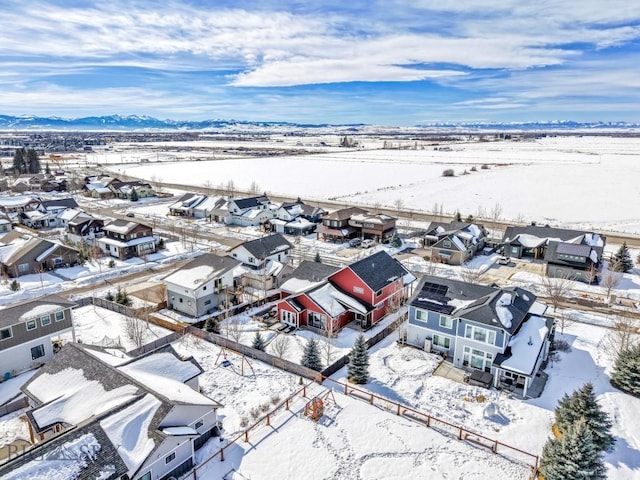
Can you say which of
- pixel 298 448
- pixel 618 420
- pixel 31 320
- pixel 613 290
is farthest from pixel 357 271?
pixel 613 290

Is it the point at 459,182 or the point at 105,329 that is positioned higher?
the point at 459,182

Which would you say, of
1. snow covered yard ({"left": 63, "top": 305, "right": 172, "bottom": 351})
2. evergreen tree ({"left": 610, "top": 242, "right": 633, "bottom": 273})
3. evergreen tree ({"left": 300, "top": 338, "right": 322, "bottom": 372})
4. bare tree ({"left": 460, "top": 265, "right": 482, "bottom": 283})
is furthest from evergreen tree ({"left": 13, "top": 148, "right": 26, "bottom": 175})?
evergreen tree ({"left": 610, "top": 242, "right": 633, "bottom": 273})

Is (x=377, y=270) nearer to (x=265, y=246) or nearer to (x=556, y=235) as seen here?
(x=265, y=246)

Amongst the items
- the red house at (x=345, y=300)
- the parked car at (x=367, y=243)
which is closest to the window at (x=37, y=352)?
the red house at (x=345, y=300)

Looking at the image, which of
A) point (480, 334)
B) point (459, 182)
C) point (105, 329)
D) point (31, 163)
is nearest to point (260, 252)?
point (105, 329)

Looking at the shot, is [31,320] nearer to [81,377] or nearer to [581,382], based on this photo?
[81,377]

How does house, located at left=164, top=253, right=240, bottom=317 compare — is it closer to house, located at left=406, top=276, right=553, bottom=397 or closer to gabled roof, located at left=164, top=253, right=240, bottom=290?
gabled roof, located at left=164, top=253, right=240, bottom=290
